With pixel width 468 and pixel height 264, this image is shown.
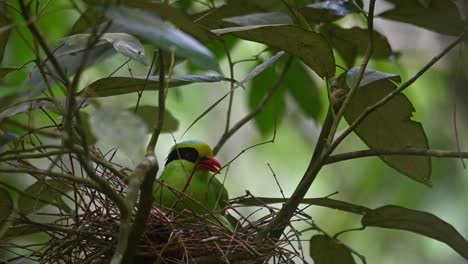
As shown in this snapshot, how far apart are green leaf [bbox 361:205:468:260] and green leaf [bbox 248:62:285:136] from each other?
2.07ft

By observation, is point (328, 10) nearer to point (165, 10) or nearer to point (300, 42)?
point (300, 42)

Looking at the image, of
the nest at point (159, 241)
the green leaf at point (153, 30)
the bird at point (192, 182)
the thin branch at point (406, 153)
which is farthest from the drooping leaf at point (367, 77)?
the green leaf at point (153, 30)

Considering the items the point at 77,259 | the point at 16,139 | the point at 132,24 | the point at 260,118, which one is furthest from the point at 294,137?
the point at 132,24

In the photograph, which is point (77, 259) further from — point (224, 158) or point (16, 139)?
point (224, 158)

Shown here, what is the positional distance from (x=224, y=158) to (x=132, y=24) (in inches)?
125

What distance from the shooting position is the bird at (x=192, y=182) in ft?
5.22

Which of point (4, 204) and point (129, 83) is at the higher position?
point (129, 83)

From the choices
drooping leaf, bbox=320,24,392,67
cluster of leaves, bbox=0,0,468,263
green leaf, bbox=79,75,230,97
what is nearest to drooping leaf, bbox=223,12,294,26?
cluster of leaves, bbox=0,0,468,263

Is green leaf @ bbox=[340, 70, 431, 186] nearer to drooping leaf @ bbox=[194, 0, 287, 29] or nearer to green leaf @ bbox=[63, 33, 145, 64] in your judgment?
drooping leaf @ bbox=[194, 0, 287, 29]

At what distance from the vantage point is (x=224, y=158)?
3926 millimetres

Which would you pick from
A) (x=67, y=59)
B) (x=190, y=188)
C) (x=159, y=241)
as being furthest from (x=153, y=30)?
(x=190, y=188)

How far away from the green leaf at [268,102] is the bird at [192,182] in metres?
0.32

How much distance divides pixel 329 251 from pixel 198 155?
0.41m

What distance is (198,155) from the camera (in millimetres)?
1823
